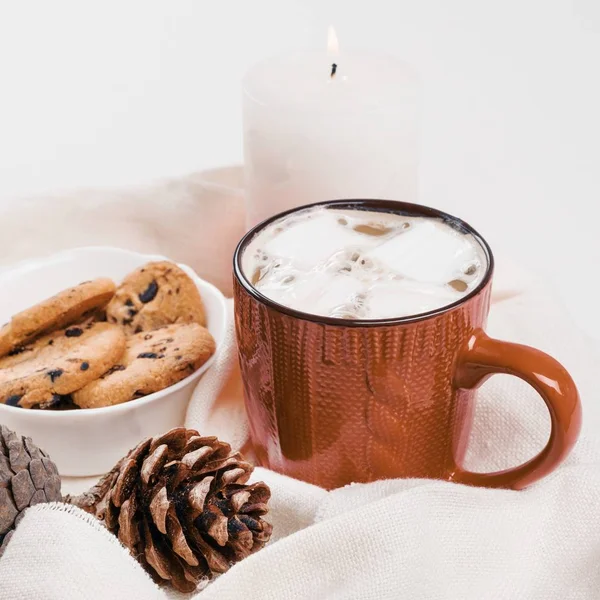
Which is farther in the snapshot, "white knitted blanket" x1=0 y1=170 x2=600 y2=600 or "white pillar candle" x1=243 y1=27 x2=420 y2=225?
"white pillar candle" x1=243 y1=27 x2=420 y2=225

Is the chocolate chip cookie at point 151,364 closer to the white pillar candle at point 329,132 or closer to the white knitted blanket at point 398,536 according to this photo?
the white knitted blanket at point 398,536

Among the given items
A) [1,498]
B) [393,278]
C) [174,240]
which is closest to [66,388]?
[1,498]

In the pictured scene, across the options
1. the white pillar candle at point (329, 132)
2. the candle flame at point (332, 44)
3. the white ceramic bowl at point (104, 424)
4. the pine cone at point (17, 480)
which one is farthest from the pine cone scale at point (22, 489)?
the candle flame at point (332, 44)

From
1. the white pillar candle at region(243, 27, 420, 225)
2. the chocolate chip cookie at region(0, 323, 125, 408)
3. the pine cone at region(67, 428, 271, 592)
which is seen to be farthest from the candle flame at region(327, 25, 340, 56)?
the pine cone at region(67, 428, 271, 592)

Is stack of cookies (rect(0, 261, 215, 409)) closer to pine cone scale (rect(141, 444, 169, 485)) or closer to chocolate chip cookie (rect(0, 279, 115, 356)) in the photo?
chocolate chip cookie (rect(0, 279, 115, 356))

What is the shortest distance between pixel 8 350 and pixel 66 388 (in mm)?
106

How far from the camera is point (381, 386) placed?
2.45 ft

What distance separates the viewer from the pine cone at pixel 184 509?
0.70 meters

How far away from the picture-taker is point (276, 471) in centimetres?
86

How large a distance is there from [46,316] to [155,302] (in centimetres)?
12

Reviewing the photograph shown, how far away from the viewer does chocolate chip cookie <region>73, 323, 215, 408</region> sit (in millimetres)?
854

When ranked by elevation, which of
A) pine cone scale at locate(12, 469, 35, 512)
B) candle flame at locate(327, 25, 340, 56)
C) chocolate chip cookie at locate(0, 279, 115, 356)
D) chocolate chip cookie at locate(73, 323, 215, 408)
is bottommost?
chocolate chip cookie at locate(73, 323, 215, 408)

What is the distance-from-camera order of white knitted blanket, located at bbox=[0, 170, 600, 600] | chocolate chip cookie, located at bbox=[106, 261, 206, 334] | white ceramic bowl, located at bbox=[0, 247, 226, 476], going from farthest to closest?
chocolate chip cookie, located at bbox=[106, 261, 206, 334]
white ceramic bowl, located at bbox=[0, 247, 226, 476]
white knitted blanket, located at bbox=[0, 170, 600, 600]

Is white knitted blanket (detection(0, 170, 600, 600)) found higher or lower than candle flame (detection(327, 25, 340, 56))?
lower
